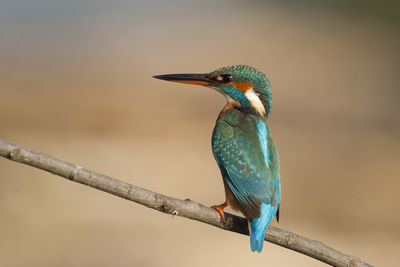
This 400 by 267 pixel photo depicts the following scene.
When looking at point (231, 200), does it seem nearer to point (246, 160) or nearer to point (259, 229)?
point (246, 160)

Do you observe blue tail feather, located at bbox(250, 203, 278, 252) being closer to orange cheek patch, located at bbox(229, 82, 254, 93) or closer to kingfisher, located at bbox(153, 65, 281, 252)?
kingfisher, located at bbox(153, 65, 281, 252)

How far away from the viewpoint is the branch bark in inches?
77.2

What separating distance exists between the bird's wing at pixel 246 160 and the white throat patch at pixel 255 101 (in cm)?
9

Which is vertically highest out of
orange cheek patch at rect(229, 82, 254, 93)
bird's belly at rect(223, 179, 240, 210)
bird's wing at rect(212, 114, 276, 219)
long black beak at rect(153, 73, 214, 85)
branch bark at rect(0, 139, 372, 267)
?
orange cheek patch at rect(229, 82, 254, 93)

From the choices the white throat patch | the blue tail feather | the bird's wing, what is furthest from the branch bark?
the white throat patch

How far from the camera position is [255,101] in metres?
3.06

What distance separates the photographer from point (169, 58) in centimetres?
1180

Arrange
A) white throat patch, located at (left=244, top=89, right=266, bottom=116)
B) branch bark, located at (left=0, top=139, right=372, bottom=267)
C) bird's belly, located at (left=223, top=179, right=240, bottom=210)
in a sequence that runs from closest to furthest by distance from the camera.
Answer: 1. branch bark, located at (left=0, top=139, right=372, bottom=267)
2. bird's belly, located at (left=223, top=179, right=240, bottom=210)
3. white throat patch, located at (left=244, top=89, right=266, bottom=116)

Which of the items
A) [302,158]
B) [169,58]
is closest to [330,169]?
[302,158]

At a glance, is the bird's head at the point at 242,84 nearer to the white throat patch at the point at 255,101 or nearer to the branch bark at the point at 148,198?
the white throat patch at the point at 255,101

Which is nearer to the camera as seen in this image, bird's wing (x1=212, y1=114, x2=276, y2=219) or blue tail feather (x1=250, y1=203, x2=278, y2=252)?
blue tail feather (x1=250, y1=203, x2=278, y2=252)

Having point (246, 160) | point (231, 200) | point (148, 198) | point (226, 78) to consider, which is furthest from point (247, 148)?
point (148, 198)

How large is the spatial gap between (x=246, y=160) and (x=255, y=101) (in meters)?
0.37

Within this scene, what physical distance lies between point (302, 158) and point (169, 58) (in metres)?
4.60
